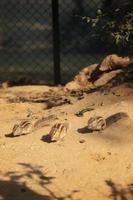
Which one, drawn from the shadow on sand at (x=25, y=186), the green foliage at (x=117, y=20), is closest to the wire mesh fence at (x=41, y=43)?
the green foliage at (x=117, y=20)

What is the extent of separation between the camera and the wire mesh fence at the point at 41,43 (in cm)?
981

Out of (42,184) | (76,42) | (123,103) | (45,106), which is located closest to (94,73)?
(45,106)

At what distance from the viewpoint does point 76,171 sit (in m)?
4.61

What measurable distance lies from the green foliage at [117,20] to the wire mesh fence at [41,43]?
182 cm

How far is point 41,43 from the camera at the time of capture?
12.5 meters

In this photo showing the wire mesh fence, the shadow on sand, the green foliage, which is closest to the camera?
the shadow on sand

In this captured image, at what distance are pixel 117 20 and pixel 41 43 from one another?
6.06 metres

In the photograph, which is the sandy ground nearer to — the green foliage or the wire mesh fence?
the green foliage

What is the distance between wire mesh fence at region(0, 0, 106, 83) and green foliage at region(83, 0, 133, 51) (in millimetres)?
1815

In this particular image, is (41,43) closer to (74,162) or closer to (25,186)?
(74,162)

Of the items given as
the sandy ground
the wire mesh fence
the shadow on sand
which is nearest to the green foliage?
the sandy ground

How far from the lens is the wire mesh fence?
9.81 meters

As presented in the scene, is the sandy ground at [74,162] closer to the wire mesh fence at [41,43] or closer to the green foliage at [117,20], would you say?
the green foliage at [117,20]

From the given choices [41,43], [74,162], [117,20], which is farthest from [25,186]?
[41,43]
